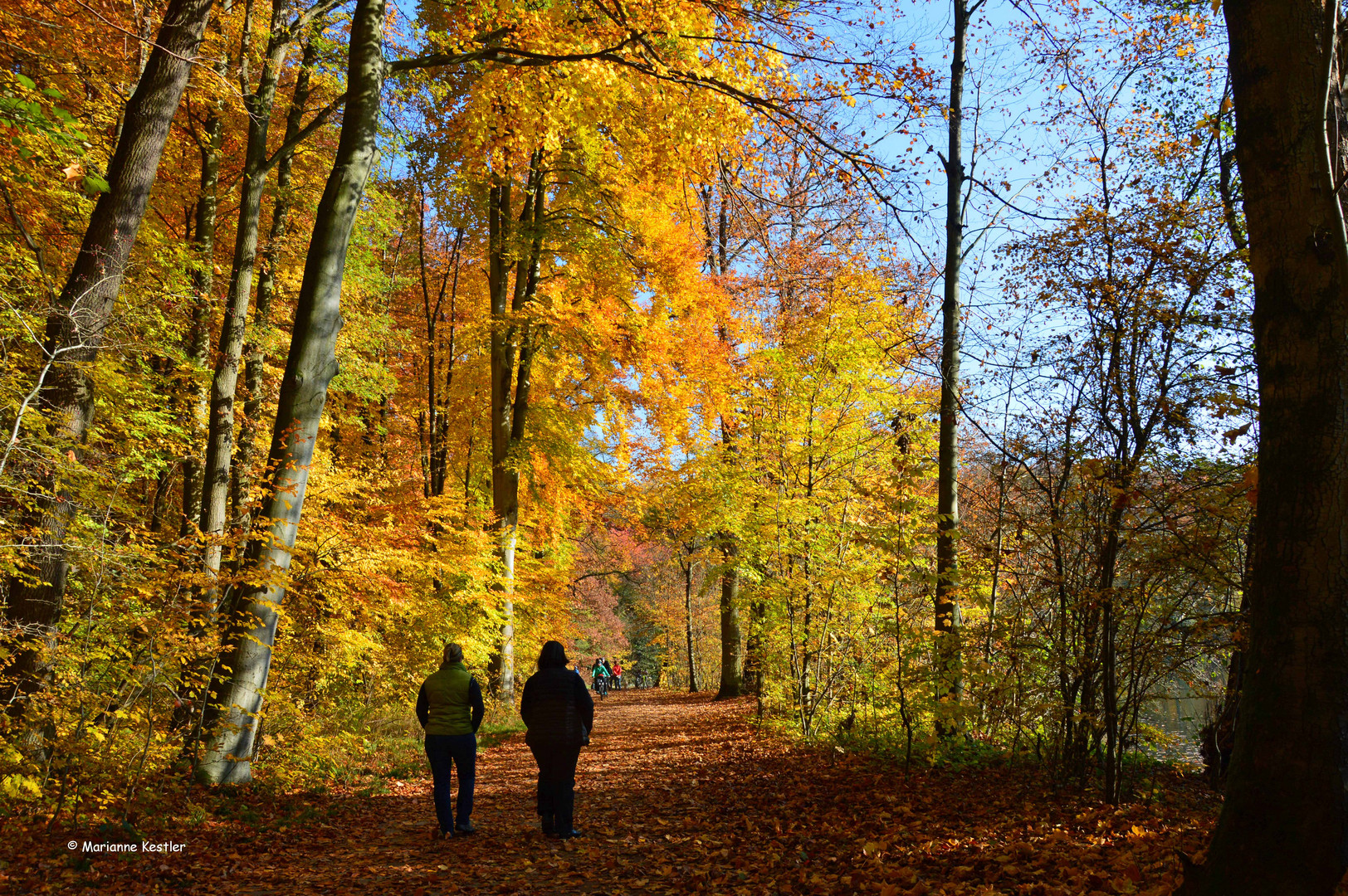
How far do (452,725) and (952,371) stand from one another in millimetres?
7440

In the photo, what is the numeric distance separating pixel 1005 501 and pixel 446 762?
18.7ft

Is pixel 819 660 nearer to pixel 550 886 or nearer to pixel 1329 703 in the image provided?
pixel 550 886

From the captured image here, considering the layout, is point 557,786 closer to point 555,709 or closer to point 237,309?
point 555,709

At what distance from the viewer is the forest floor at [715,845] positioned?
434 cm

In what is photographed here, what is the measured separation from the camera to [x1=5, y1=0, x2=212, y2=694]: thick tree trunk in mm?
6031

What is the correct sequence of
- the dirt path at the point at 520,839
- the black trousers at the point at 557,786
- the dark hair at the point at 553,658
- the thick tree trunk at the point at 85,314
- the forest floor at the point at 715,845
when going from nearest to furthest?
the forest floor at the point at 715,845, the dirt path at the point at 520,839, the thick tree trunk at the point at 85,314, the black trousers at the point at 557,786, the dark hair at the point at 553,658

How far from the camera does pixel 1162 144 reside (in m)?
7.53

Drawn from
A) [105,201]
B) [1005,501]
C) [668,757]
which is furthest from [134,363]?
A: [1005,501]

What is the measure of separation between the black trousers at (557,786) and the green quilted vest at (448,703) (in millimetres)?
723

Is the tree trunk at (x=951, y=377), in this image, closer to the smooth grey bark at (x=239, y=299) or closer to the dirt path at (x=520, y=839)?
the dirt path at (x=520, y=839)

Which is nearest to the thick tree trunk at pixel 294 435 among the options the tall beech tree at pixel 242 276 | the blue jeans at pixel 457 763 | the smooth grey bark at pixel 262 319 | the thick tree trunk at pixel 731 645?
the blue jeans at pixel 457 763

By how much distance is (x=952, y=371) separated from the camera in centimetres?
971

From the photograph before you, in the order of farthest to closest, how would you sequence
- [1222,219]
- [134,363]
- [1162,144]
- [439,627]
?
1. [439,627]
2. [134,363]
3. [1162,144]
4. [1222,219]

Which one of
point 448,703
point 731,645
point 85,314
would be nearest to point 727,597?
point 731,645
